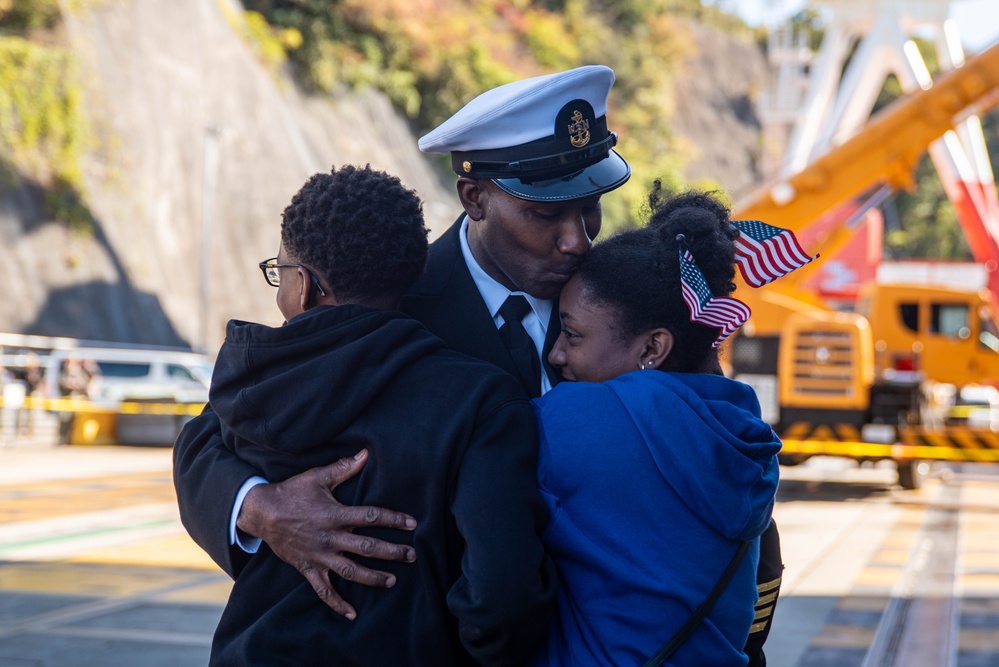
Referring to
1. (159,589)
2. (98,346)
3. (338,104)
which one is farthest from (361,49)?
(159,589)

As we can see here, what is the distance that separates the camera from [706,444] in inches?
75.0

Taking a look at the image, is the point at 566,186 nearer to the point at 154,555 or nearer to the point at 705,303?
the point at 705,303

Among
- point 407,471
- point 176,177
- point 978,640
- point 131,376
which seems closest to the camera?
point 407,471

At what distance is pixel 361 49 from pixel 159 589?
29.6 m

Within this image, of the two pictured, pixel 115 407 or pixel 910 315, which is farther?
pixel 115 407

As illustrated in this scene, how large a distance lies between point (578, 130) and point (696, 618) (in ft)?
3.13

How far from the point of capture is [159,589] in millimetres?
7672

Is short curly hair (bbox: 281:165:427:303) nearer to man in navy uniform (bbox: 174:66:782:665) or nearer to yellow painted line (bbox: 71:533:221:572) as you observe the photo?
man in navy uniform (bbox: 174:66:782:665)

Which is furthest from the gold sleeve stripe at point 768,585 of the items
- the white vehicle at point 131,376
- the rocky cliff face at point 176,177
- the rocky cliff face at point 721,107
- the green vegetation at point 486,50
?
the rocky cliff face at point 721,107

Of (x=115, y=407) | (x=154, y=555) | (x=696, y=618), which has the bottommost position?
(x=115, y=407)

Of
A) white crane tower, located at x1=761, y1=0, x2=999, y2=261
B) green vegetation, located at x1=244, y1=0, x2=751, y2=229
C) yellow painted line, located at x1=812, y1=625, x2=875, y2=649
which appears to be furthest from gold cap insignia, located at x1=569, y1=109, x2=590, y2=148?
green vegetation, located at x1=244, y1=0, x2=751, y2=229

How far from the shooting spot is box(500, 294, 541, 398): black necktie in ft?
7.50

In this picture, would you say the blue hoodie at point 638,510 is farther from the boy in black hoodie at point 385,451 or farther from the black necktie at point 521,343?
the black necktie at point 521,343

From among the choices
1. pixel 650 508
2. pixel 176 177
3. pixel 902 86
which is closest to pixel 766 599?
pixel 650 508
